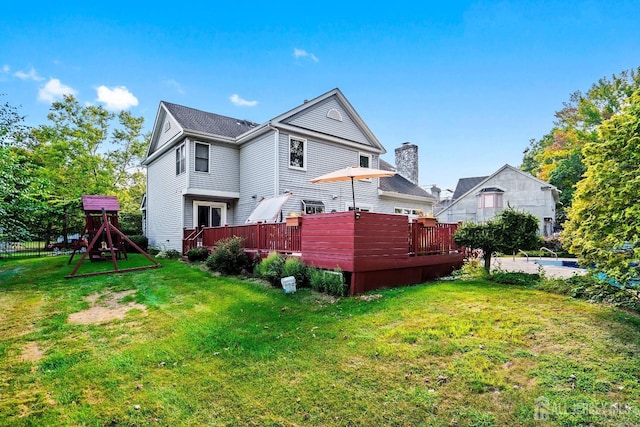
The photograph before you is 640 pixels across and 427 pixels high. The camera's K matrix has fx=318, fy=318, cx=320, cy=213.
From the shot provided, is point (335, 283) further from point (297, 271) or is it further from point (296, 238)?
point (296, 238)

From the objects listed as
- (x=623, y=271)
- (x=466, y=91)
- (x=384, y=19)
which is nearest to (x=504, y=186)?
(x=466, y=91)

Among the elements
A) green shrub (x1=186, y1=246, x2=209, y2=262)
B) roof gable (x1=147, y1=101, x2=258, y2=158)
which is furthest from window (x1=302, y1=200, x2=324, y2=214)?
roof gable (x1=147, y1=101, x2=258, y2=158)

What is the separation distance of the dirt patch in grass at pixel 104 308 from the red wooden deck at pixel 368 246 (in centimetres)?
365

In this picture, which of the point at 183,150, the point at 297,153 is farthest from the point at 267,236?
the point at 183,150

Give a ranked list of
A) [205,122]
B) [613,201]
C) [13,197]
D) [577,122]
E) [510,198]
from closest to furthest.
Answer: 1. [613,201]
2. [13,197]
3. [205,122]
4. [510,198]
5. [577,122]

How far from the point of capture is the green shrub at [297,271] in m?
7.46

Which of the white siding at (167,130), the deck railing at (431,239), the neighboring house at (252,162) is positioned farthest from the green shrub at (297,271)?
the white siding at (167,130)

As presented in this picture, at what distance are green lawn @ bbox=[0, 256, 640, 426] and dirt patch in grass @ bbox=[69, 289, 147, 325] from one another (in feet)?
0.62

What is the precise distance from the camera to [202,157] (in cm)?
1455

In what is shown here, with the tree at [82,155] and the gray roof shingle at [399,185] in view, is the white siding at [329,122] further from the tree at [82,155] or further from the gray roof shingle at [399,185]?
the tree at [82,155]

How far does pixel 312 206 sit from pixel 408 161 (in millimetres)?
11145

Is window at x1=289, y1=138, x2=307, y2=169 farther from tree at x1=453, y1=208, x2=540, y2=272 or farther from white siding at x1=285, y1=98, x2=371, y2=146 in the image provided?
tree at x1=453, y1=208, x2=540, y2=272

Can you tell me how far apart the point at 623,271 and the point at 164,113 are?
1860 centimetres

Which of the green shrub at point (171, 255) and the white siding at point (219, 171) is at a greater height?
the white siding at point (219, 171)
